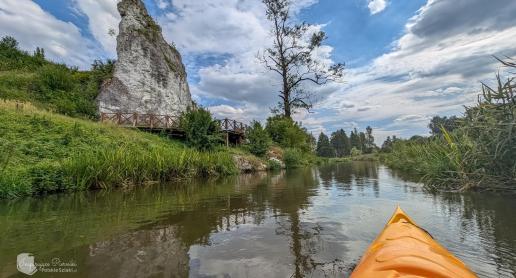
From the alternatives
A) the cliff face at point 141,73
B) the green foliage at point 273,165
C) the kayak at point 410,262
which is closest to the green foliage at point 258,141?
the green foliage at point 273,165

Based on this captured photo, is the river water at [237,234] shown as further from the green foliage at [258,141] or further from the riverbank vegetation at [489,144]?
the green foliage at [258,141]

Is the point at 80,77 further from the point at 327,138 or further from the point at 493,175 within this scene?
the point at 327,138

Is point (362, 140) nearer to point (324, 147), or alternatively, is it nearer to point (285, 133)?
point (324, 147)

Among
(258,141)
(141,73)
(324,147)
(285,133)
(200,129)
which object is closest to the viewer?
(200,129)

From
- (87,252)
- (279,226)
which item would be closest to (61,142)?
(87,252)

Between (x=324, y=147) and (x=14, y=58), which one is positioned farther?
(x=324, y=147)

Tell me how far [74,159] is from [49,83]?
701 inches

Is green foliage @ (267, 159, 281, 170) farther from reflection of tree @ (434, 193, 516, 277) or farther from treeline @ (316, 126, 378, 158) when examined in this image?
treeline @ (316, 126, 378, 158)

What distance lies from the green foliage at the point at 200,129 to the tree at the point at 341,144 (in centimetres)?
6830

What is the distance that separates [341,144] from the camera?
85.8 m

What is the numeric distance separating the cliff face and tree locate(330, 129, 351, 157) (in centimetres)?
6447

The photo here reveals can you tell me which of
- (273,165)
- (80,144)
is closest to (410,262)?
(80,144)

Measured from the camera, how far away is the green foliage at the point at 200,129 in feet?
62.8

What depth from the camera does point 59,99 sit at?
2119cm
